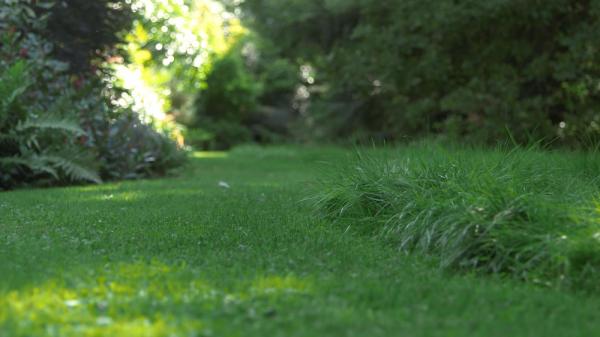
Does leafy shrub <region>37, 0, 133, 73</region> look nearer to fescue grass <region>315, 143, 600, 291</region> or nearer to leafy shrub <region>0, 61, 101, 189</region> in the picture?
leafy shrub <region>0, 61, 101, 189</region>

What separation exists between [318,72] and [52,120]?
508 inches

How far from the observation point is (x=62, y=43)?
1104 cm

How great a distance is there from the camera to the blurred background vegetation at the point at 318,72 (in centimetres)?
1001

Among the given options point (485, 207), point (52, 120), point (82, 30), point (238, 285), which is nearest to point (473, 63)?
point (82, 30)

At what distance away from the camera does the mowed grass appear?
3486 millimetres

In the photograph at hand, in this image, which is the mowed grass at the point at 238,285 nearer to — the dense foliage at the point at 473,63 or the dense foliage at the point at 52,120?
the dense foliage at the point at 52,120

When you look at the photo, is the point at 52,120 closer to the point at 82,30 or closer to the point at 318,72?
the point at 82,30

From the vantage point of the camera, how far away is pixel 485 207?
16.6ft

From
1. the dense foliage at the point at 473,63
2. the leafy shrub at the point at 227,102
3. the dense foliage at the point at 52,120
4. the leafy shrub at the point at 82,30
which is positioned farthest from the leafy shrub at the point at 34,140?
the leafy shrub at the point at 227,102

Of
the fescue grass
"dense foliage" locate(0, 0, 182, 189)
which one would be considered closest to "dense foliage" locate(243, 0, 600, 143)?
"dense foliage" locate(0, 0, 182, 189)

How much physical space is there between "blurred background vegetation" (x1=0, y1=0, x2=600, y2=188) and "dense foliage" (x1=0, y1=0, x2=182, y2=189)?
2 centimetres

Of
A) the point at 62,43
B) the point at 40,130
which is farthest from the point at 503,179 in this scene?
the point at 62,43

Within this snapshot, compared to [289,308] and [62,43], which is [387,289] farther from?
[62,43]

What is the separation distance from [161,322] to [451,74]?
46.2 feet
